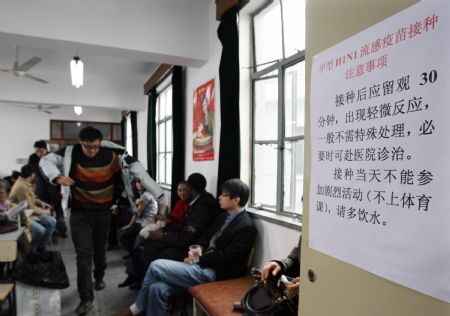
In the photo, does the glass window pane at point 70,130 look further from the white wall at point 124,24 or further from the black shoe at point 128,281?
the black shoe at point 128,281

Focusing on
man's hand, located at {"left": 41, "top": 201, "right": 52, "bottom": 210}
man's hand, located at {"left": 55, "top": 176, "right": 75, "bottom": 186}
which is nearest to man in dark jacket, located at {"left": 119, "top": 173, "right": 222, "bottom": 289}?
man's hand, located at {"left": 55, "top": 176, "right": 75, "bottom": 186}

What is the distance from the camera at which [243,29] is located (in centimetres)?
267

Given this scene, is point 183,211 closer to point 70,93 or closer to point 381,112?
point 381,112

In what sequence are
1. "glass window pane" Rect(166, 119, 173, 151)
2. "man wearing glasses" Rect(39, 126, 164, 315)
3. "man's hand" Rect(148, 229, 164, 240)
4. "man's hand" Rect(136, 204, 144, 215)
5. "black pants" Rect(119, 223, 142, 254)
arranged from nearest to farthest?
"man wearing glasses" Rect(39, 126, 164, 315) < "man's hand" Rect(148, 229, 164, 240) < "black pants" Rect(119, 223, 142, 254) < "man's hand" Rect(136, 204, 144, 215) < "glass window pane" Rect(166, 119, 173, 151)

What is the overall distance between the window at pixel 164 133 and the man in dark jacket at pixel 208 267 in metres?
2.97

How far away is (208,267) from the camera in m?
2.12

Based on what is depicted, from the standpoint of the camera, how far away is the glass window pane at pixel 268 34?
95.5 inches

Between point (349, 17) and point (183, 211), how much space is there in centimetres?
279

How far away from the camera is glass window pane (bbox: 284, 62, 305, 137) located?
214 cm

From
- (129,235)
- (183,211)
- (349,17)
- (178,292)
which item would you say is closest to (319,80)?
(349,17)

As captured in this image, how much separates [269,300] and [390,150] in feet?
3.40

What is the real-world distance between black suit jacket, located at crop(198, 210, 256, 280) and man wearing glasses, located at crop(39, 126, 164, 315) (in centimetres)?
82

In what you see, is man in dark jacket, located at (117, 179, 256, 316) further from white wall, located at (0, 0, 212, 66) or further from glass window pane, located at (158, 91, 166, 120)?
glass window pane, located at (158, 91, 166, 120)

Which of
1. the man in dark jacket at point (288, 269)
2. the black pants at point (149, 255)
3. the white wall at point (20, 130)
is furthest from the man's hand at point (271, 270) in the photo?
the white wall at point (20, 130)
